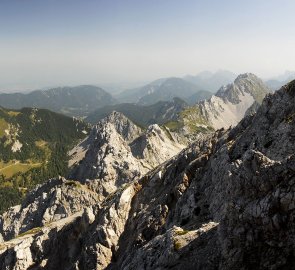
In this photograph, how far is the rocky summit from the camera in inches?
1057

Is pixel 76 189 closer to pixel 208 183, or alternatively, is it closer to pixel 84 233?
pixel 84 233

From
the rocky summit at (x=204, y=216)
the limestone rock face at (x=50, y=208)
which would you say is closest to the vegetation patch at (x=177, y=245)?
the rocky summit at (x=204, y=216)

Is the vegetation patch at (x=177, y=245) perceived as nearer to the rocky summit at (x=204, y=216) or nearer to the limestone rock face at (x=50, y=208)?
the rocky summit at (x=204, y=216)

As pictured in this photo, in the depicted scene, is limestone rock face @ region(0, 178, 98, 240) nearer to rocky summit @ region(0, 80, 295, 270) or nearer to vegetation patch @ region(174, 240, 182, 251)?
rocky summit @ region(0, 80, 295, 270)

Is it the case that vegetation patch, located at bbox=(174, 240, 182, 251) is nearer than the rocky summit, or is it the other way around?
the rocky summit

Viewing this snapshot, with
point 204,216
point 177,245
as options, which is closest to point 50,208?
point 204,216

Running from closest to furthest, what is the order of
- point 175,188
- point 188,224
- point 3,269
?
point 188,224 < point 175,188 < point 3,269

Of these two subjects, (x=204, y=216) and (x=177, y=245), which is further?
(x=204, y=216)

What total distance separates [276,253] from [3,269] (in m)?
81.1

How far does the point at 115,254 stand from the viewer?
6781 cm

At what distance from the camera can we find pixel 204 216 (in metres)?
50.0

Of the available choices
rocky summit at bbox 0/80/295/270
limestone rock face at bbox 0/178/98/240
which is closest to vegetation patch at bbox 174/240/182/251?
rocky summit at bbox 0/80/295/270

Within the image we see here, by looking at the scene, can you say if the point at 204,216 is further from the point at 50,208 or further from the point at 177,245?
the point at 50,208

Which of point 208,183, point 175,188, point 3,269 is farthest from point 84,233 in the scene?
point 208,183
